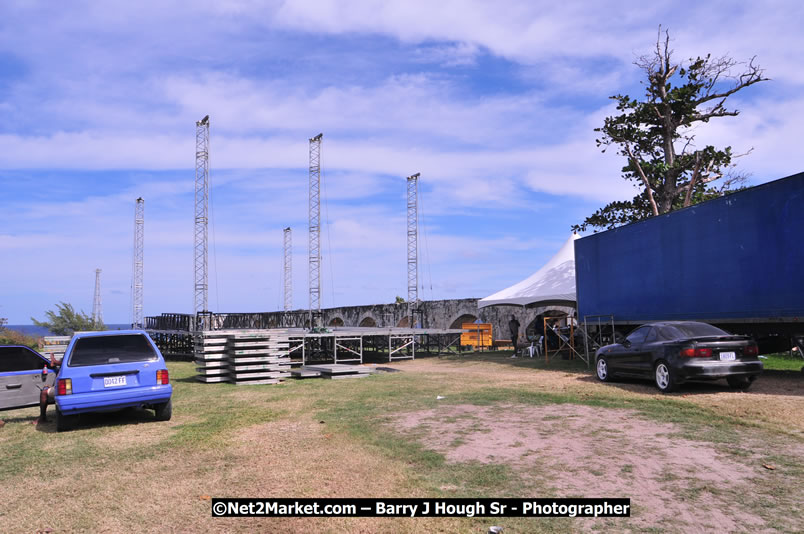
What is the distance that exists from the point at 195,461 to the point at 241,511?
199cm

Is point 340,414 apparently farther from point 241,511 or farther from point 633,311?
point 633,311

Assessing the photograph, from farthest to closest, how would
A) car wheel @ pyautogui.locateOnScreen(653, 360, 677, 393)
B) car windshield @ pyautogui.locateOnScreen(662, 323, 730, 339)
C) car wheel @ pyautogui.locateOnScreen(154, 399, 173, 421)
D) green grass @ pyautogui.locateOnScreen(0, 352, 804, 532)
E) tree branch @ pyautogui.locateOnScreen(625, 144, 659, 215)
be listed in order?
tree branch @ pyautogui.locateOnScreen(625, 144, 659, 215)
car windshield @ pyautogui.locateOnScreen(662, 323, 730, 339)
car wheel @ pyautogui.locateOnScreen(653, 360, 677, 393)
car wheel @ pyautogui.locateOnScreen(154, 399, 173, 421)
green grass @ pyautogui.locateOnScreen(0, 352, 804, 532)

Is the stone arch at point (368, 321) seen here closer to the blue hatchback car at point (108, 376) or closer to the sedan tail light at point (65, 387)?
the blue hatchback car at point (108, 376)

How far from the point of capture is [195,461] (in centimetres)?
662

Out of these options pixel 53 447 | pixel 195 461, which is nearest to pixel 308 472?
pixel 195 461

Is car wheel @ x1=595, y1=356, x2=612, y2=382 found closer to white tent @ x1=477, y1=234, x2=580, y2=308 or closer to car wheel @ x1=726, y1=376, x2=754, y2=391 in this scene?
car wheel @ x1=726, y1=376, x2=754, y2=391

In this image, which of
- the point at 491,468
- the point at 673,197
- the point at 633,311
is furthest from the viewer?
the point at 673,197

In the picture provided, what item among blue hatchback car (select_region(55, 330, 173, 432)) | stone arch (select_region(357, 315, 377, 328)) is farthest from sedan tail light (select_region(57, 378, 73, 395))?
stone arch (select_region(357, 315, 377, 328))

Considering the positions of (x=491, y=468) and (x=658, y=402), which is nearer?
(x=491, y=468)

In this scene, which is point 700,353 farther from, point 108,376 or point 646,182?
point 646,182

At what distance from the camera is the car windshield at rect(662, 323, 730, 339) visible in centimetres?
1063

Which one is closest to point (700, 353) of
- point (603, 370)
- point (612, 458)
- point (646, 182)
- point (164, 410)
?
point (603, 370)

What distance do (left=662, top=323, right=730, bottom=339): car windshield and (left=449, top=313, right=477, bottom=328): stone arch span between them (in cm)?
2209

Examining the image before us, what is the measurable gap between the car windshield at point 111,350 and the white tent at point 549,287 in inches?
602
